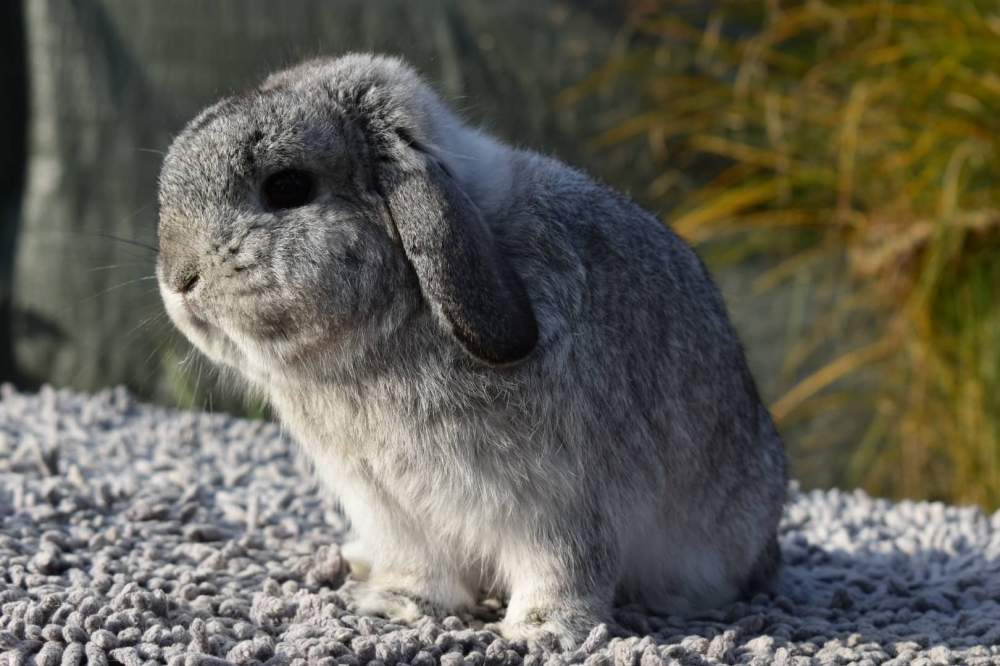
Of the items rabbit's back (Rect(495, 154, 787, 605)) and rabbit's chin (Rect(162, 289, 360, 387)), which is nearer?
rabbit's chin (Rect(162, 289, 360, 387))

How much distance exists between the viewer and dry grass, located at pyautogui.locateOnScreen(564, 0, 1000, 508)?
279 inches

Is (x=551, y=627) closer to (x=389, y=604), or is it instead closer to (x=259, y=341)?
(x=389, y=604)

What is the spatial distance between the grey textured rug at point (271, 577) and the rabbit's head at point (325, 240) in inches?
28.7

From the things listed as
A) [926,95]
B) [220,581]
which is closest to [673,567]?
[220,581]

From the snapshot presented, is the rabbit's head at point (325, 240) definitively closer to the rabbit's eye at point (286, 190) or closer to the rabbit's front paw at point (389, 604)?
the rabbit's eye at point (286, 190)

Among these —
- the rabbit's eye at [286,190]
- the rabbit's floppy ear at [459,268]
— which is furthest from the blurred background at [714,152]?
the rabbit's floppy ear at [459,268]

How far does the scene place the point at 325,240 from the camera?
3234mm

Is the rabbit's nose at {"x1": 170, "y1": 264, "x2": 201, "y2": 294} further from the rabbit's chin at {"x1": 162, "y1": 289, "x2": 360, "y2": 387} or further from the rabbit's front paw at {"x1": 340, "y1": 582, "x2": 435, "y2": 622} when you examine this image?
the rabbit's front paw at {"x1": 340, "y1": 582, "x2": 435, "y2": 622}

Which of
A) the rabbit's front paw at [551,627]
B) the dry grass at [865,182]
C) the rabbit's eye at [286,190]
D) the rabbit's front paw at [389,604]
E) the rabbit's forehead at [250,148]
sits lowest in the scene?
the rabbit's front paw at [551,627]

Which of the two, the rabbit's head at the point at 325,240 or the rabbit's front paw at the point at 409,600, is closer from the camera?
the rabbit's head at the point at 325,240

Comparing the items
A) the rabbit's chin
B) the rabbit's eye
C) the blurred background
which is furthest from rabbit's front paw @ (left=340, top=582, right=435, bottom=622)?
the blurred background

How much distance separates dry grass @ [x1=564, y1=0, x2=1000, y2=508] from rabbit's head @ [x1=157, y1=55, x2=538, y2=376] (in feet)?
13.9

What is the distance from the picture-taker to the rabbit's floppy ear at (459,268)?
3.16 metres

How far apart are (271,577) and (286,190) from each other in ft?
4.36
